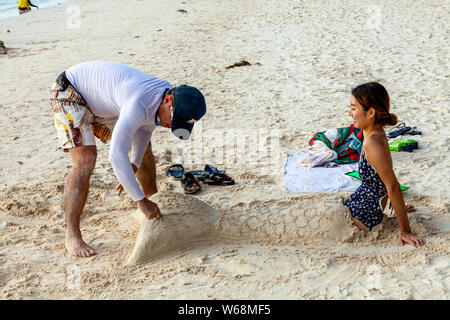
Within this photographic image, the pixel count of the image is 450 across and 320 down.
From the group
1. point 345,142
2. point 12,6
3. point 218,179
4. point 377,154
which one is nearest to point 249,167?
point 218,179

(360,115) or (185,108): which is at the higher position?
(185,108)

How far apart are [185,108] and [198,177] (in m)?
1.56

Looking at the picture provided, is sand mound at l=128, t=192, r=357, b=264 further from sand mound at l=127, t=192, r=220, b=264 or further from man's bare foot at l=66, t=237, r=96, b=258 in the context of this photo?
man's bare foot at l=66, t=237, r=96, b=258

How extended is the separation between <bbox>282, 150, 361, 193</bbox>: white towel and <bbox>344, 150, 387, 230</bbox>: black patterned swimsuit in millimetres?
814

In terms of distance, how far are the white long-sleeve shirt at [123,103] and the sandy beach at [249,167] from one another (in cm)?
50

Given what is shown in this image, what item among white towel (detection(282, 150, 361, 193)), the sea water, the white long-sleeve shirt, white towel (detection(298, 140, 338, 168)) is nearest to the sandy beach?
white towel (detection(282, 150, 361, 193))

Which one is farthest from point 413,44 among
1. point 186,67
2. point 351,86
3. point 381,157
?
point 381,157

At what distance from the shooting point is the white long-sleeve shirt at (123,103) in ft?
9.03

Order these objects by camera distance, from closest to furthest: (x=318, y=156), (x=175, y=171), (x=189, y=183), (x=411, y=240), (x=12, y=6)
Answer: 1. (x=411, y=240)
2. (x=189, y=183)
3. (x=175, y=171)
4. (x=318, y=156)
5. (x=12, y=6)

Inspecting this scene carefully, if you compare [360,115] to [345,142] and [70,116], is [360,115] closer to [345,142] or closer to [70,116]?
[345,142]

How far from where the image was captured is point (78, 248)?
10.4 ft

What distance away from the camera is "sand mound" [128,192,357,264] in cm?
313
